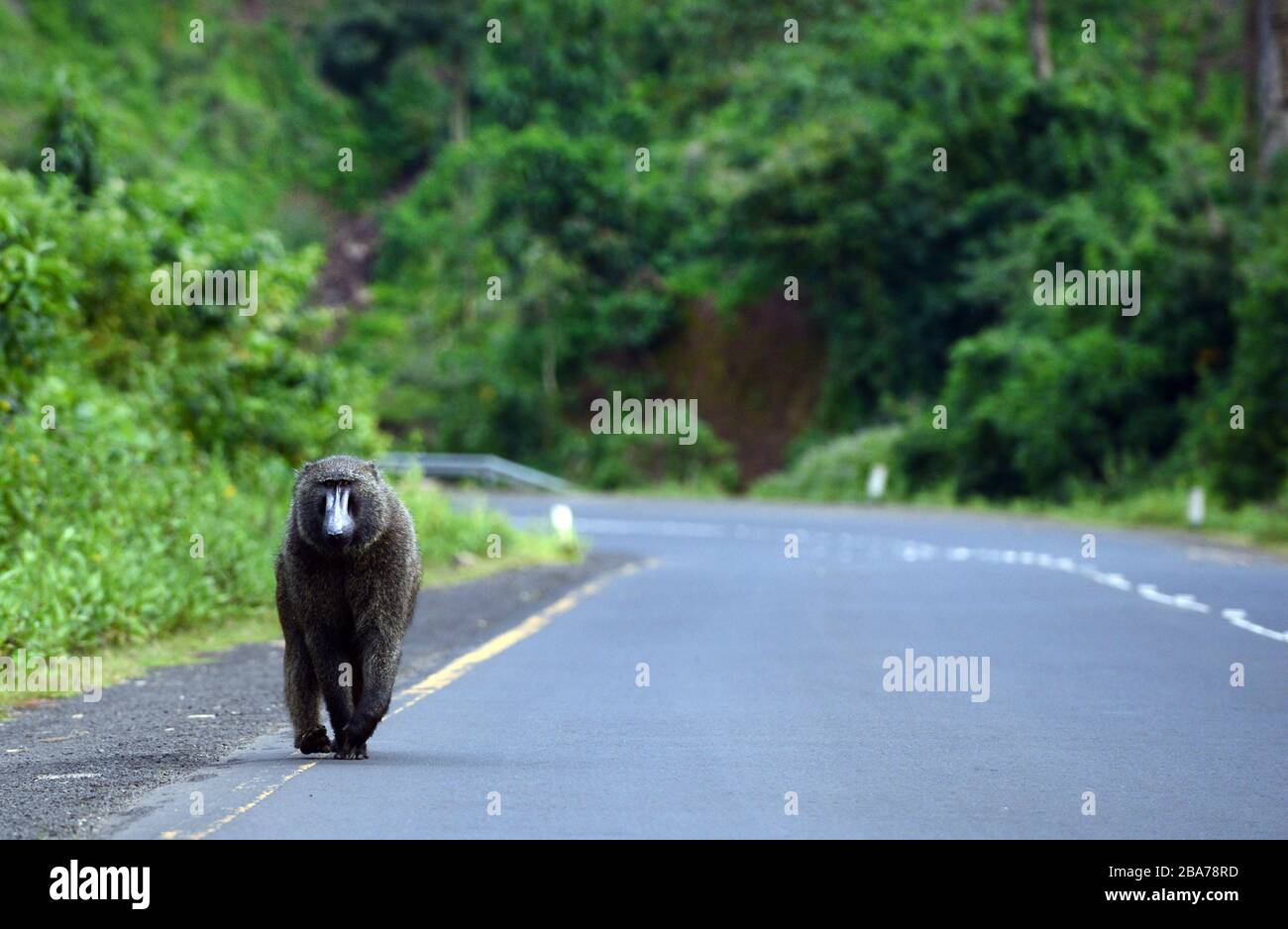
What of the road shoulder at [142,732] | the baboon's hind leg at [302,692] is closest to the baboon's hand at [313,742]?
the baboon's hind leg at [302,692]

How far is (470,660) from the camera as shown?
15.5 meters

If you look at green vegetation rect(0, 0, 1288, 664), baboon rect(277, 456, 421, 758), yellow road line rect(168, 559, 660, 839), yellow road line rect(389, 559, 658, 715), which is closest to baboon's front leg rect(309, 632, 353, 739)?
baboon rect(277, 456, 421, 758)

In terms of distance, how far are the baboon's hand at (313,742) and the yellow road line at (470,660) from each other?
26cm

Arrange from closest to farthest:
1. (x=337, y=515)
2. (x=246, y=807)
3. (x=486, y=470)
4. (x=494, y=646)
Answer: (x=246, y=807)
(x=337, y=515)
(x=494, y=646)
(x=486, y=470)

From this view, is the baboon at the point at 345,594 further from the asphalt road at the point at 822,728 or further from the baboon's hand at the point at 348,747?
the asphalt road at the point at 822,728

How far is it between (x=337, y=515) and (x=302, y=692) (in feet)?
3.91

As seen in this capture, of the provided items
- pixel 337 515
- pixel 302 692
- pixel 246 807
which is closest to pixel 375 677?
pixel 302 692

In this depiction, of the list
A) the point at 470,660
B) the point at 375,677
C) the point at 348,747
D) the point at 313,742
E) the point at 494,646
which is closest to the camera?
the point at 375,677

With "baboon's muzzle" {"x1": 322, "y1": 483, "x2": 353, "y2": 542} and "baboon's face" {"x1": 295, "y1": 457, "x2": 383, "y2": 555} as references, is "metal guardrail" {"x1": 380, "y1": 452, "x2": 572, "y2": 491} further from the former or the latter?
"baboon's muzzle" {"x1": 322, "y1": 483, "x2": 353, "y2": 542}

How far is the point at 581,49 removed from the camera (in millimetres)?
62219

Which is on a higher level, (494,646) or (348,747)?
(348,747)

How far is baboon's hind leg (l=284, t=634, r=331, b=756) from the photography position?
10.3 m

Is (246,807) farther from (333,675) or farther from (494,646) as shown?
(494,646)

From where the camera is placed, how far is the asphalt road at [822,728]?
865 centimetres
